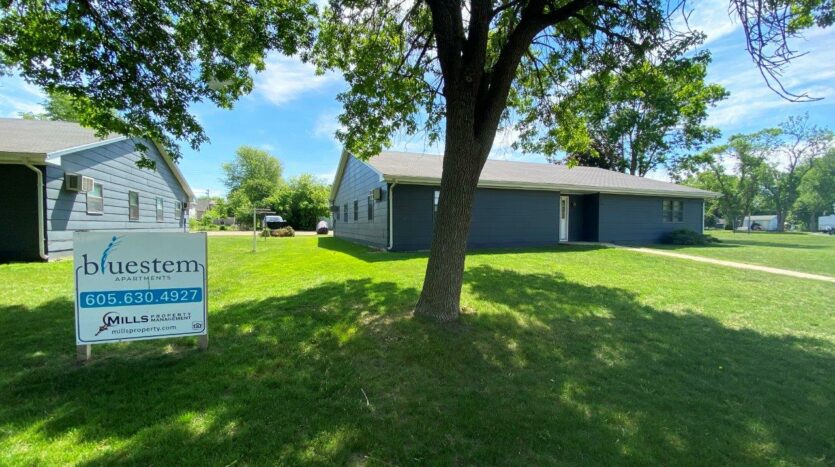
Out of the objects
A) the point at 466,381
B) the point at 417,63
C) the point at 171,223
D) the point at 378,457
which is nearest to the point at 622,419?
the point at 466,381

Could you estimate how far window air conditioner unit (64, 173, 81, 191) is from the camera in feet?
31.9

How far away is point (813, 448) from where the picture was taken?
258 centimetres

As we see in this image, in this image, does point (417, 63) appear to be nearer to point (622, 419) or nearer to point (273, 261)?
point (622, 419)

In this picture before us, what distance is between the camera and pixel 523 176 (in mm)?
15109

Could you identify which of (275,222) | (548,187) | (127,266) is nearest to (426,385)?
(127,266)

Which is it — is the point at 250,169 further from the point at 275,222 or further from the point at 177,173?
the point at 177,173

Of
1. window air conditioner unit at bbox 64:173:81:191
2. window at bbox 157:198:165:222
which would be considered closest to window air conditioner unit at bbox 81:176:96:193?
window air conditioner unit at bbox 64:173:81:191

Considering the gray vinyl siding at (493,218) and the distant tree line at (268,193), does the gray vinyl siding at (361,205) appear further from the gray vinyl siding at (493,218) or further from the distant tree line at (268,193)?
the distant tree line at (268,193)

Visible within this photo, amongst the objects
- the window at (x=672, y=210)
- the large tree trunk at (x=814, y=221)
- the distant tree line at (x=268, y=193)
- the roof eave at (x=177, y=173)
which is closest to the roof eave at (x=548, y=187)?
the window at (x=672, y=210)

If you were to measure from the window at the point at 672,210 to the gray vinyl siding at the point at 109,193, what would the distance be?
21705mm

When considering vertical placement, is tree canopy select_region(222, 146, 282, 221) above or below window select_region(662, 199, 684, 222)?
above

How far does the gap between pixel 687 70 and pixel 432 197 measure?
7.98m

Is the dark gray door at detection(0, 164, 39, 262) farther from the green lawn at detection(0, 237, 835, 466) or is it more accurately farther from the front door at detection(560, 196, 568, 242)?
the front door at detection(560, 196, 568, 242)

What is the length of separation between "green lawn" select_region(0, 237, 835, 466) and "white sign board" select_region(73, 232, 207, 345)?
0.33 metres
